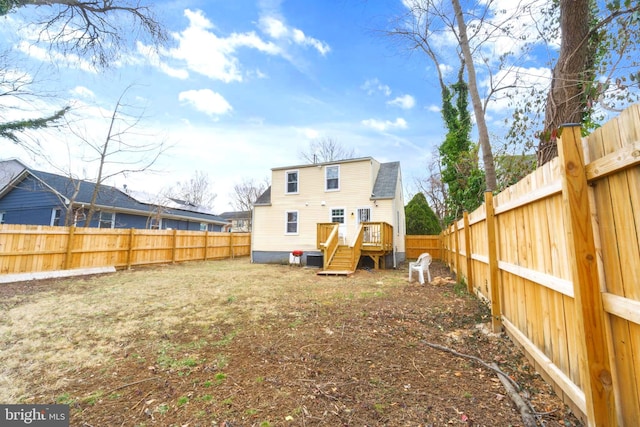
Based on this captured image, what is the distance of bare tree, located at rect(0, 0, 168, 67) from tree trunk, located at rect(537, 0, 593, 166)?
8228 millimetres

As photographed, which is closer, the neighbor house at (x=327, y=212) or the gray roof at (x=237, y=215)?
the neighbor house at (x=327, y=212)

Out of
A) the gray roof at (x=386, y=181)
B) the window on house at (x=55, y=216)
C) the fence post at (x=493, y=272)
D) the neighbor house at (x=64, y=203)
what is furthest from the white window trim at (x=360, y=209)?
the window on house at (x=55, y=216)

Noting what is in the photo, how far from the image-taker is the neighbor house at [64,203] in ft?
45.1

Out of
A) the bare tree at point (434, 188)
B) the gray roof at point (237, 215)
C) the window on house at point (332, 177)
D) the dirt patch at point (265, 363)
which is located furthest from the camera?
the gray roof at point (237, 215)

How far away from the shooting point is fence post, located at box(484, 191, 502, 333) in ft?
11.6

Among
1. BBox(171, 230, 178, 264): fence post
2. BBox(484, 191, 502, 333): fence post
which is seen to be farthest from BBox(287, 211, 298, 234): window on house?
BBox(484, 191, 502, 333): fence post

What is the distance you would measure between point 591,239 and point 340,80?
35.7 feet

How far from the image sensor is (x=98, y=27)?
6262 millimetres

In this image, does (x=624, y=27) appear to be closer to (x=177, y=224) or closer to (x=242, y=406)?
(x=242, y=406)

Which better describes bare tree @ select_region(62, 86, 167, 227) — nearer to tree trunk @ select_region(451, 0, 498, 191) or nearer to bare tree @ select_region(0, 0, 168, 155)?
bare tree @ select_region(0, 0, 168, 155)

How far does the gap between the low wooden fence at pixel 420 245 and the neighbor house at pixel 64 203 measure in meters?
16.2

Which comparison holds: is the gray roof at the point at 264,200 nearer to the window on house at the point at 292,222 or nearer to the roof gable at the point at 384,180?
the roof gable at the point at 384,180

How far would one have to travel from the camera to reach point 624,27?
3637mm

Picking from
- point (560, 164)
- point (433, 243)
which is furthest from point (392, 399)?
point (433, 243)
